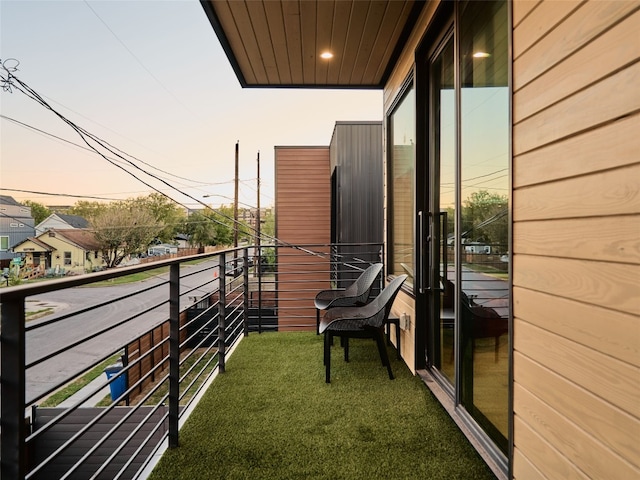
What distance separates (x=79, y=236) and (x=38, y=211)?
170cm

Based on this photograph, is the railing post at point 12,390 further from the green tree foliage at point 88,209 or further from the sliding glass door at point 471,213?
the green tree foliage at point 88,209

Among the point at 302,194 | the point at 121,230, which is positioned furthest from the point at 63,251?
the point at 302,194

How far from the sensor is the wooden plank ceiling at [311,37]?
2.55 metres

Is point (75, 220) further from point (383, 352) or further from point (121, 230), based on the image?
point (383, 352)

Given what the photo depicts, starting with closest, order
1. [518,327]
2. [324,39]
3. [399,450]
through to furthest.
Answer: [518,327], [399,450], [324,39]

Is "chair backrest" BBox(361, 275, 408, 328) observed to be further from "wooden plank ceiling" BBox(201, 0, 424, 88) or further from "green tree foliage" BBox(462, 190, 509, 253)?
"wooden plank ceiling" BBox(201, 0, 424, 88)

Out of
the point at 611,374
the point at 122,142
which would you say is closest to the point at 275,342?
the point at 611,374

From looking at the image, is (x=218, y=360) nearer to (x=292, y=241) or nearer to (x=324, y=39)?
(x=324, y=39)

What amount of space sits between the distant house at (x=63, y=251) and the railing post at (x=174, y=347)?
6.83 meters

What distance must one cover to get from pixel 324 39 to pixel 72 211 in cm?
1833

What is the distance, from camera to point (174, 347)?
1850mm

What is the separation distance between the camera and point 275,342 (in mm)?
3551

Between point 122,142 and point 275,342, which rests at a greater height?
point 122,142

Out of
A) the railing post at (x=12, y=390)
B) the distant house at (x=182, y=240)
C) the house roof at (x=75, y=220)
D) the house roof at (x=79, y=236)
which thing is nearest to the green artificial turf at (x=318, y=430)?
the railing post at (x=12, y=390)
